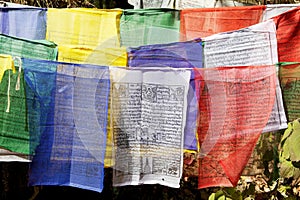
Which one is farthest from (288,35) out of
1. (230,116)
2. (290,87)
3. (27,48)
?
(27,48)

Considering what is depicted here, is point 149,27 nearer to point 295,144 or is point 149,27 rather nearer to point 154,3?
point 154,3

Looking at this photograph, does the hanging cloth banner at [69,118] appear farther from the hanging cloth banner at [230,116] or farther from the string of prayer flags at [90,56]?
the hanging cloth banner at [230,116]

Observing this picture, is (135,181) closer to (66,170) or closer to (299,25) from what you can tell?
(66,170)

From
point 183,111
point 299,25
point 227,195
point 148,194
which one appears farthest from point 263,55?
point 148,194

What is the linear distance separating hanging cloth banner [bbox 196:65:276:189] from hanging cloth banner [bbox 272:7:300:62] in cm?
28

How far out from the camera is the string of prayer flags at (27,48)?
8.45 feet

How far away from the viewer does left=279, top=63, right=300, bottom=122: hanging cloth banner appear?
2197 mm

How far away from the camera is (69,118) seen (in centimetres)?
231

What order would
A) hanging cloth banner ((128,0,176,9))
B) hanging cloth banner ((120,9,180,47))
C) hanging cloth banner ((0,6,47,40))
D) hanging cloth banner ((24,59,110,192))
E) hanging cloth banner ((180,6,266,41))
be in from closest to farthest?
1. hanging cloth banner ((24,59,110,192))
2. hanging cloth banner ((180,6,266,41))
3. hanging cloth banner ((120,9,180,47))
4. hanging cloth banner ((0,6,47,40))
5. hanging cloth banner ((128,0,176,9))

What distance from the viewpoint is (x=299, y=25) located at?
2.45m

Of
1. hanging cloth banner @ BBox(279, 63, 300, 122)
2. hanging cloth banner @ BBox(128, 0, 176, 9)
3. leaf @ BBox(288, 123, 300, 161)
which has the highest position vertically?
hanging cloth banner @ BBox(128, 0, 176, 9)

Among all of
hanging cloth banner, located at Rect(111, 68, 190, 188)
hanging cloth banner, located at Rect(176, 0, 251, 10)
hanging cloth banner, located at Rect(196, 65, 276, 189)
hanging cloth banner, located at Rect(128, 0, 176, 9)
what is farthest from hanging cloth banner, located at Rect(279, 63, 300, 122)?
hanging cloth banner, located at Rect(128, 0, 176, 9)

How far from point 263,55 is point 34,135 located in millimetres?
995

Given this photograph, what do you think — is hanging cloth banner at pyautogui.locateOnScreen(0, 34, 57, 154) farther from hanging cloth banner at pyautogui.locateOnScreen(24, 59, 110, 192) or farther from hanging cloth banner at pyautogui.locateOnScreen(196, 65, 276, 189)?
hanging cloth banner at pyautogui.locateOnScreen(196, 65, 276, 189)
